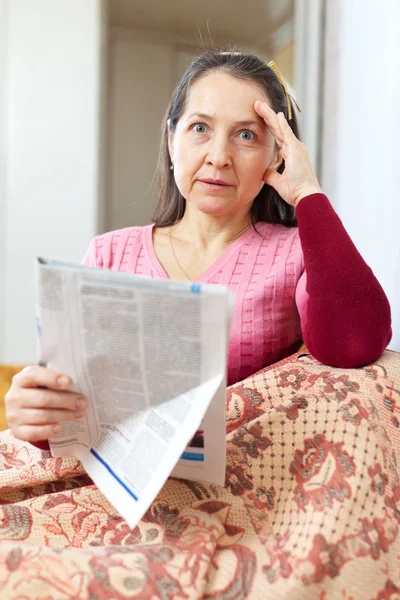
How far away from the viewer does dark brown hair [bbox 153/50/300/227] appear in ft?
3.66

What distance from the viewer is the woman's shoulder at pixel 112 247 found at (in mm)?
Result: 1243

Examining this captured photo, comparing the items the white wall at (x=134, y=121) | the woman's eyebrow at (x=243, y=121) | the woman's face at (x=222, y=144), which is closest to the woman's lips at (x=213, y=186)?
the woman's face at (x=222, y=144)

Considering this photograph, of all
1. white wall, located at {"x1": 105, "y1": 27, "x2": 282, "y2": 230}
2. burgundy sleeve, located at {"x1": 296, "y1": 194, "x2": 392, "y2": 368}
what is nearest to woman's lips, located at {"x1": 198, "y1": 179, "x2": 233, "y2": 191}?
burgundy sleeve, located at {"x1": 296, "y1": 194, "x2": 392, "y2": 368}

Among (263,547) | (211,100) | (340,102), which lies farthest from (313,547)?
(340,102)

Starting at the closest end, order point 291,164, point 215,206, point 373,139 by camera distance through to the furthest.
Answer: point 291,164
point 215,206
point 373,139

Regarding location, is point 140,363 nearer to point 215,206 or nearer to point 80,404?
point 80,404

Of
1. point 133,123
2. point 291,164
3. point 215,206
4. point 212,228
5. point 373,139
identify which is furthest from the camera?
point 133,123

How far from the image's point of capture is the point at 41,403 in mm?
704

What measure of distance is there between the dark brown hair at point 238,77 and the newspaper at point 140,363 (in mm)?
594

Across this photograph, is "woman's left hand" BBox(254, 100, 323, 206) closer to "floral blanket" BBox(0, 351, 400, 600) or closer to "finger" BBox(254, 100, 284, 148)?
"finger" BBox(254, 100, 284, 148)

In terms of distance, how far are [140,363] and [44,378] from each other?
11cm

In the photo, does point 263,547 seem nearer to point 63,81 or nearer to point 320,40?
point 320,40

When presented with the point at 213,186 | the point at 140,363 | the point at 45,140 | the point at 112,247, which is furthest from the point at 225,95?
the point at 45,140

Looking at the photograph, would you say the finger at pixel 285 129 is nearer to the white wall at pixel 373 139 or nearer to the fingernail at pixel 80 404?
the white wall at pixel 373 139
